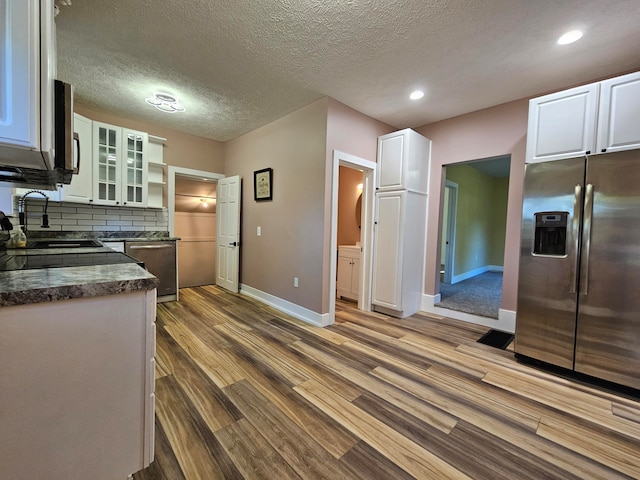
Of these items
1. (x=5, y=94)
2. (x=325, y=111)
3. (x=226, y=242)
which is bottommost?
(x=226, y=242)

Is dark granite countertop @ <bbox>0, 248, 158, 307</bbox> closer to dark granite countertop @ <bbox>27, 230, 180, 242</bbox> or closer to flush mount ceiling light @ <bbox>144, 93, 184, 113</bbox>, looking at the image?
flush mount ceiling light @ <bbox>144, 93, 184, 113</bbox>

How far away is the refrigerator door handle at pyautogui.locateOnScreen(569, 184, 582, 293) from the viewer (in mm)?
2031

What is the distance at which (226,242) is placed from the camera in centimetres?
454

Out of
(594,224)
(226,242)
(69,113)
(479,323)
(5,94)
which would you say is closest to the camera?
(5,94)

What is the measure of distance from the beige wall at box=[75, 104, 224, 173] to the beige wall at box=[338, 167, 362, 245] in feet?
7.21

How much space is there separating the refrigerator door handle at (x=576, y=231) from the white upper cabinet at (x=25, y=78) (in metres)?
3.16

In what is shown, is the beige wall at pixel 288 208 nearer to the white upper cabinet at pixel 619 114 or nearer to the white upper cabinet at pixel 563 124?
the white upper cabinet at pixel 563 124

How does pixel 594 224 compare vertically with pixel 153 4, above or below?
below

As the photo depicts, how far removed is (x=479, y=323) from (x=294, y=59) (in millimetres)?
3508

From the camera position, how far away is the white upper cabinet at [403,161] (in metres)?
3.24

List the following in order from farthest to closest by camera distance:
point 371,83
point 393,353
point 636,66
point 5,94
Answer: point 371,83, point 393,353, point 636,66, point 5,94

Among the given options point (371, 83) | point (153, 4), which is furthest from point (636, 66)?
point (153, 4)

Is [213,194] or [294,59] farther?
[213,194]

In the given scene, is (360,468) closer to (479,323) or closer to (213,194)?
(479,323)
